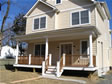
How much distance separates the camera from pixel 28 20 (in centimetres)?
1678

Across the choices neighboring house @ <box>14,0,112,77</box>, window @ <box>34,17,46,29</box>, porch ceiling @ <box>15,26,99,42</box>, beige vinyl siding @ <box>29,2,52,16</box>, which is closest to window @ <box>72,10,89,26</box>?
neighboring house @ <box>14,0,112,77</box>

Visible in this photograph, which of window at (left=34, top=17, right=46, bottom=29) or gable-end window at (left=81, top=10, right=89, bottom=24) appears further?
window at (left=34, top=17, right=46, bottom=29)

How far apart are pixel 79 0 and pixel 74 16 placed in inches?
69.1

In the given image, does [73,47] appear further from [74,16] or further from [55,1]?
[55,1]

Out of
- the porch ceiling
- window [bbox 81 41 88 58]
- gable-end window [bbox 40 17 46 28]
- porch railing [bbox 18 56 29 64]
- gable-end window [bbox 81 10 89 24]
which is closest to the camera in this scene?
the porch ceiling

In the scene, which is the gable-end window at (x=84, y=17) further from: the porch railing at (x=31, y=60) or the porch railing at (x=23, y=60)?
the porch railing at (x=23, y=60)

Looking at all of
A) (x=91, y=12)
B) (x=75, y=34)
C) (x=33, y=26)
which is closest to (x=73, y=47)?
(x=75, y=34)

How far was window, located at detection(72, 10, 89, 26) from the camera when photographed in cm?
1278

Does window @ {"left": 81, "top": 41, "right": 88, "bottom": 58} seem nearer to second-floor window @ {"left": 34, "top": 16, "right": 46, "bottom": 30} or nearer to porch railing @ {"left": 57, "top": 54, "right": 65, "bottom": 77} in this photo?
porch railing @ {"left": 57, "top": 54, "right": 65, "bottom": 77}

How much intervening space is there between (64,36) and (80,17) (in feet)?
9.84

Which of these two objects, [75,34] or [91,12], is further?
[91,12]

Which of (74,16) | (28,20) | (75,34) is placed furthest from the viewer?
(28,20)

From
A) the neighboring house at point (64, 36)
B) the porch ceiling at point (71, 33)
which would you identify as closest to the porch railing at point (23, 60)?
the neighboring house at point (64, 36)

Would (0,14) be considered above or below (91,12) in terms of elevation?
above
